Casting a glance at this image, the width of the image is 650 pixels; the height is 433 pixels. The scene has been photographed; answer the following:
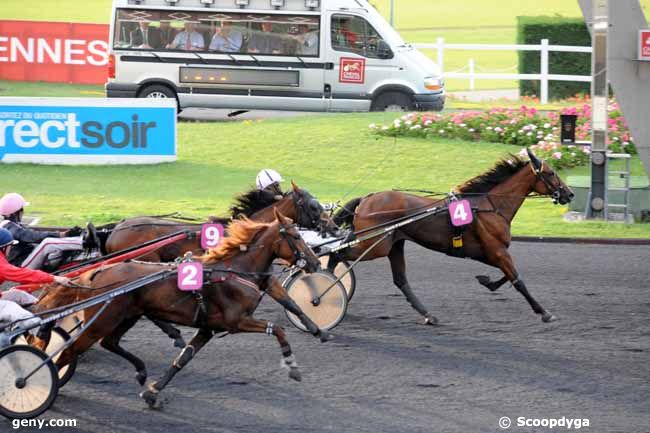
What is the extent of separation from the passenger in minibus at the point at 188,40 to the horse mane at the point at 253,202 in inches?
473

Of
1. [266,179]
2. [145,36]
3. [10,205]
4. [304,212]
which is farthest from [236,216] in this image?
[145,36]

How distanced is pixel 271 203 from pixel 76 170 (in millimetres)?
8949

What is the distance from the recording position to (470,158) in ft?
61.1

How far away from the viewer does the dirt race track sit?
7957 millimetres

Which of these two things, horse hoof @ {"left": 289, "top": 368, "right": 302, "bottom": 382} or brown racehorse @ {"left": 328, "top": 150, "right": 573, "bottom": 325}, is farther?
brown racehorse @ {"left": 328, "top": 150, "right": 573, "bottom": 325}

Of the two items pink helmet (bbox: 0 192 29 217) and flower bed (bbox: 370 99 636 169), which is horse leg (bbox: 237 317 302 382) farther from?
flower bed (bbox: 370 99 636 169)

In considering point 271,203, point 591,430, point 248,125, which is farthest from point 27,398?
point 248,125

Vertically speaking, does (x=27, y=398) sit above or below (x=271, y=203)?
below

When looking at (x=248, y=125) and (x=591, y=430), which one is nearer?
(x=591, y=430)

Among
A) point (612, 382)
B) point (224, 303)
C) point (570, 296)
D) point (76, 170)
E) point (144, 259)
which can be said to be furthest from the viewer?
point (76, 170)

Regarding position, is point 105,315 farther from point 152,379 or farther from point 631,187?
point 631,187

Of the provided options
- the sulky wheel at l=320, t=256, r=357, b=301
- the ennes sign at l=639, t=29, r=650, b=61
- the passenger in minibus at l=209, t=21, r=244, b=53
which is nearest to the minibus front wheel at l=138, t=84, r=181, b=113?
the passenger in minibus at l=209, t=21, r=244, b=53

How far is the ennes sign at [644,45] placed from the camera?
15414 millimetres

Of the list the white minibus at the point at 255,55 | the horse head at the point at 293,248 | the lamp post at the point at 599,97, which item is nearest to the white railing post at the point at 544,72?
the white minibus at the point at 255,55
